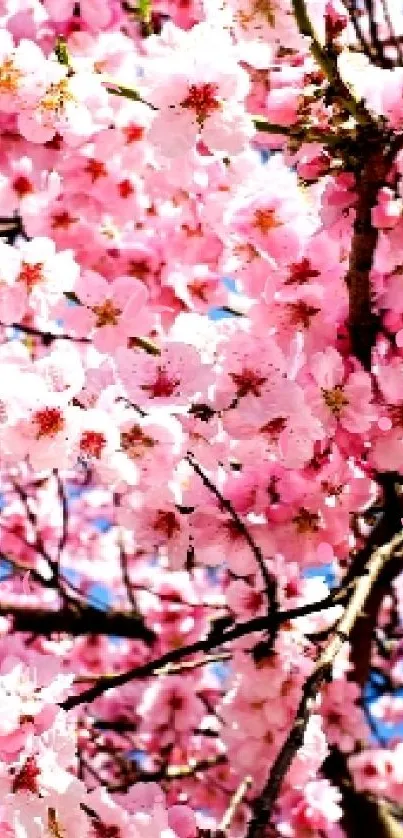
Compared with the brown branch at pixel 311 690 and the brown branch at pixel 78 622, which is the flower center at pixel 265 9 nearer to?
the brown branch at pixel 311 690

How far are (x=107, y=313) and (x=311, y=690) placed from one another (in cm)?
104

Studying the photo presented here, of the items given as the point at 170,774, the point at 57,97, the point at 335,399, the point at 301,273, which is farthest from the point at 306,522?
the point at 170,774

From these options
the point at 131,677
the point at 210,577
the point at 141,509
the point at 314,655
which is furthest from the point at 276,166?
the point at 210,577

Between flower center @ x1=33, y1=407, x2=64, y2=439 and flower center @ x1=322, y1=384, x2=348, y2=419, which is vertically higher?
flower center @ x1=322, y1=384, x2=348, y2=419

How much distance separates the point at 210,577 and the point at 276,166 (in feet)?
14.0

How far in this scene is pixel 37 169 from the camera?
10.4 ft

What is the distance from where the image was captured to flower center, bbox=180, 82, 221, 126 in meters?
2.16

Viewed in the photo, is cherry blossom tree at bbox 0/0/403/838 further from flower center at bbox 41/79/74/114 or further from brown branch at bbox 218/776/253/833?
brown branch at bbox 218/776/253/833

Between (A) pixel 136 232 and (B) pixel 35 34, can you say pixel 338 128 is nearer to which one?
(B) pixel 35 34

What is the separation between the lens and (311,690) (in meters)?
2.37

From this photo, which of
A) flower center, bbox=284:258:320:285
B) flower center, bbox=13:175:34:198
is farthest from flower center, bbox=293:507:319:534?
flower center, bbox=13:175:34:198

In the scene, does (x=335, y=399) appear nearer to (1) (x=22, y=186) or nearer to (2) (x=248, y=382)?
(2) (x=248, y=382)

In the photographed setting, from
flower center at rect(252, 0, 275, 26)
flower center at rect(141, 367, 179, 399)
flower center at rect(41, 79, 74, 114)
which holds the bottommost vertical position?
flower center at rect(141, 367, 179, 399)

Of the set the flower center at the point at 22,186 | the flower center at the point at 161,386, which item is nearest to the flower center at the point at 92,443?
the flower center at the point at 161,386
